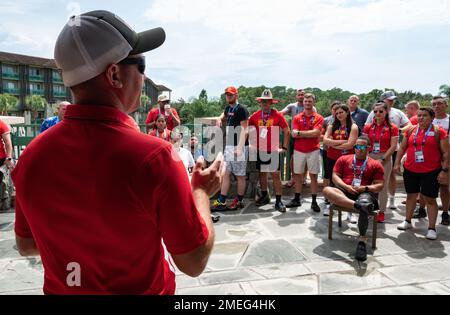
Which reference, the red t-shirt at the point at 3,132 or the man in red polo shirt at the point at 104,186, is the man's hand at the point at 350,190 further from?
the red t-shirt at the point at 3,132

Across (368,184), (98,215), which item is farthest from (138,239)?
(368,184)

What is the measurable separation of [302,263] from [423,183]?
2678mm

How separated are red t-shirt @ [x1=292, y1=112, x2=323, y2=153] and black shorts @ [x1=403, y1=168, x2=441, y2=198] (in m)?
1.81

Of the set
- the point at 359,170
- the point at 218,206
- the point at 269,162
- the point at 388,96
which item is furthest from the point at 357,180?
the point at 218,206

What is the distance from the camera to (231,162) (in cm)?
718

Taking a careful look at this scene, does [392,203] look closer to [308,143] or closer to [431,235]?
[431,235]

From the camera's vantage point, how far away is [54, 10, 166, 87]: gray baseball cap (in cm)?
109

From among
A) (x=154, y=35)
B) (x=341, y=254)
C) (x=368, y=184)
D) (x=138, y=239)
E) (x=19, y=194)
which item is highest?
(x=154, y=35)

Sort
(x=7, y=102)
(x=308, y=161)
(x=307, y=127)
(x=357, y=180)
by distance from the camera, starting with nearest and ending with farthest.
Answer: (x=357, y=180) → (x=307, y=127) → (x=308, y=161) → (x=7, y=102)

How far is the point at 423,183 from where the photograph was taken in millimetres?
5480

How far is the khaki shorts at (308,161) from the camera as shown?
6.99 metres

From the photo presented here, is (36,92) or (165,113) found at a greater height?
(36,92)
